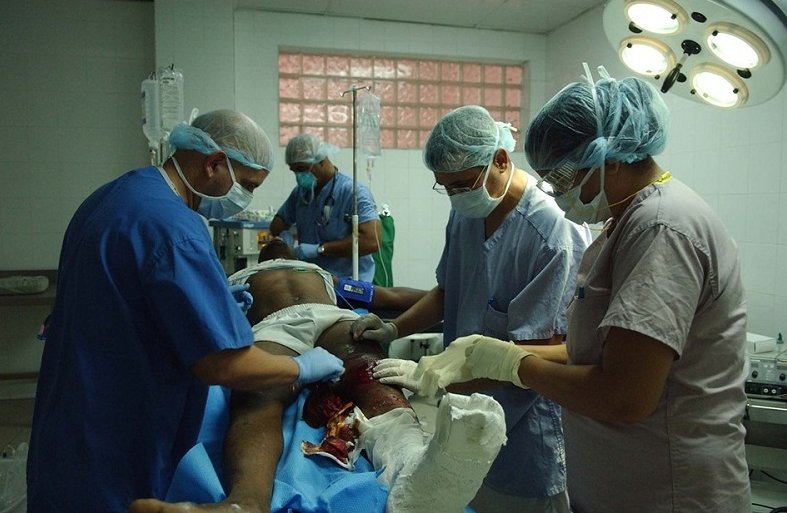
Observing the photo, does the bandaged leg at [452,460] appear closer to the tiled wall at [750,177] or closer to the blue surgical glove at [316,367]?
the blue surgical glove at [316,367]

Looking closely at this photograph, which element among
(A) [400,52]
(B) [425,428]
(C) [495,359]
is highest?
(A) [400,52]

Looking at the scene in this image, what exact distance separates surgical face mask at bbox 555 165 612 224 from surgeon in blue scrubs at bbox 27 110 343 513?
2.44 ft

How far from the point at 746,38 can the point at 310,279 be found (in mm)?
1684

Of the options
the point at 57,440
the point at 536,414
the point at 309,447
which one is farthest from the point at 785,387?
the point at 57,440

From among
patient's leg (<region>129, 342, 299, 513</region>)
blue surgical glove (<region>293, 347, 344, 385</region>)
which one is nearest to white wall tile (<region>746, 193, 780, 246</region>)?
blue surgical glove (<region>293, 347, 344, 385</region>)

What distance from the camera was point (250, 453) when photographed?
1.34 metres

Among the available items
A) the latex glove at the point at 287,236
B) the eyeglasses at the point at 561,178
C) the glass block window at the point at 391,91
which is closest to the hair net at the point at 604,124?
the eyeglasses at the point at 561,178

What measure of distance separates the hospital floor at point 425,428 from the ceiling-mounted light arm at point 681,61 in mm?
2097

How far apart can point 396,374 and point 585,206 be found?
2.48 ft

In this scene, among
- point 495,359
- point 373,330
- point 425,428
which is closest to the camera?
point 495,359

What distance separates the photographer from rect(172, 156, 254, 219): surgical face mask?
4.84 ft

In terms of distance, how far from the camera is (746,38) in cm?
113

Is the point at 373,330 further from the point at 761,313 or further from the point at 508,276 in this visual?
the point at 761,313

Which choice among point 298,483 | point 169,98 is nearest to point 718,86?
point 298,483
